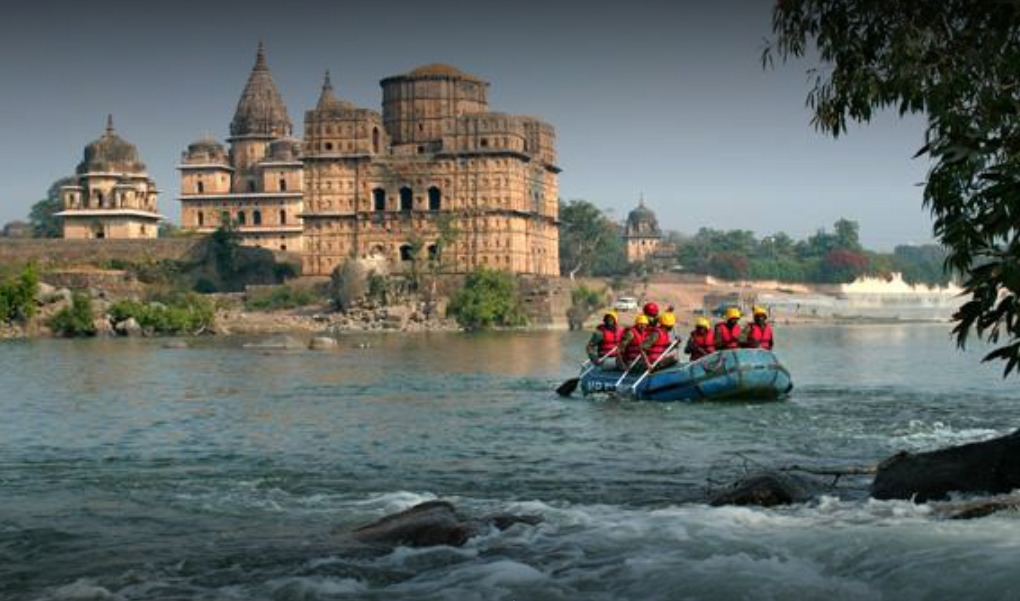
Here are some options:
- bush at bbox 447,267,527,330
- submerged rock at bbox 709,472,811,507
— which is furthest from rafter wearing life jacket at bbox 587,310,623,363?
bush at bbox 447,267,527,330

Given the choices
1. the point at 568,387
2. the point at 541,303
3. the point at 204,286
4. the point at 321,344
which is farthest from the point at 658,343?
the point at 204,286

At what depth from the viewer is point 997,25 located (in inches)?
512

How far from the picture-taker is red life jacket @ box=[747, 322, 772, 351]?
28828 millimetres

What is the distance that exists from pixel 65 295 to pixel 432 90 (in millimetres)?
29055

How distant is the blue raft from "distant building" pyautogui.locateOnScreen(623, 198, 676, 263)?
484ft

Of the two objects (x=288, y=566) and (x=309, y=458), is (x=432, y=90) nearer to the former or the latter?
(x=309, y=458)

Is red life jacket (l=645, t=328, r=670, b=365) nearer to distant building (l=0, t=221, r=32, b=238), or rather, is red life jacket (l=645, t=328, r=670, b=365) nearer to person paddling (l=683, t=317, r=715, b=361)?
person paddling (l=683, t=317, r=715, b=361)

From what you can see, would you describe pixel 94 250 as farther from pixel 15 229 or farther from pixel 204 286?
pixel 15 229

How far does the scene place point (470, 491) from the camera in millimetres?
17078

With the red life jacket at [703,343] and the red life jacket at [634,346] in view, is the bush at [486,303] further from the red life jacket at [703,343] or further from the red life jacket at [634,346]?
the red life jacket at [703,343]

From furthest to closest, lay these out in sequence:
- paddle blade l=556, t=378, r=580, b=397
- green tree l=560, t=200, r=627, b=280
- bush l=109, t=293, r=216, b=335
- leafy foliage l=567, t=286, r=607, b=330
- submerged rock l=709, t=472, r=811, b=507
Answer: green tree l=560, t=200, r=627, b=280 → leafy foliage l=567, t=286, r=607, b=330 → bush l=109, t=293, r=216, b=335 → paddle blade l=556, t=378, r=580, b=397 → submerged rock l=709, t=472, r=811, b=507

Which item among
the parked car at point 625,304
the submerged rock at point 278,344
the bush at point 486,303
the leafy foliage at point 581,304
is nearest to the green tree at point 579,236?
the parked car at point 625,304

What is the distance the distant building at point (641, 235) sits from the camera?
17850 centimetres

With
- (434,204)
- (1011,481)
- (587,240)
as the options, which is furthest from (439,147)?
(1011,481)
